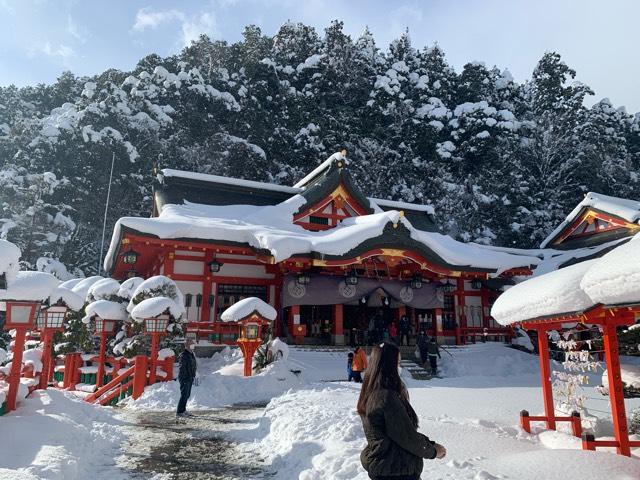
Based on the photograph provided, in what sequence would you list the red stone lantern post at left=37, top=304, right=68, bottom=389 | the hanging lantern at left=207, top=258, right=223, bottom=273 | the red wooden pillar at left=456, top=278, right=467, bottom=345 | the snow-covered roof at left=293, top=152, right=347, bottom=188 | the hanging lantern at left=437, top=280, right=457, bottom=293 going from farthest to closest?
the snow-covered roof at left=293, top=152, right=347, bottom=188
the red wooden pillar at left=456, top=278, right=467, bottom=345
the hanging lantern at left=437, top=280, right=457, bottom=293
the hanging lantern at left=207, top=258, right=223, bottom=273
the red stone lantern post at left=37, top=304, right=68, bottom=389

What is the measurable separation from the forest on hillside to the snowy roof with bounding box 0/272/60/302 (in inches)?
1107

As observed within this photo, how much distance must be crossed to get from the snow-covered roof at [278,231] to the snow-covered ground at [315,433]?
5.15 metres

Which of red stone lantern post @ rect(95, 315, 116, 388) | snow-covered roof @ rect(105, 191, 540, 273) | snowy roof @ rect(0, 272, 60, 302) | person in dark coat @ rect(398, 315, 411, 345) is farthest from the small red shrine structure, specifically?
person in dark coat @ rect(398, 315, 411, 345)

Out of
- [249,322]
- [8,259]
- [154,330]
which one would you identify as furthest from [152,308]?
[8,259]

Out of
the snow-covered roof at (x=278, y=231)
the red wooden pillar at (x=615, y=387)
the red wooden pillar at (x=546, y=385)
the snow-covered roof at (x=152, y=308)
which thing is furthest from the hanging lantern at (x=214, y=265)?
the red wooden pillar at (x=615, y=387)

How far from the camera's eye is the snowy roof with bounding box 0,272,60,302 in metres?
7.21

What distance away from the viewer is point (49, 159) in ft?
115

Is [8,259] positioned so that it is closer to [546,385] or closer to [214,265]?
[546,385]

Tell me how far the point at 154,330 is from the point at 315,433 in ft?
22.1

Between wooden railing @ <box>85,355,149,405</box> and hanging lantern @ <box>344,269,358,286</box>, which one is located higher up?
hanging lantern @ <box>344,269,358,286</box>

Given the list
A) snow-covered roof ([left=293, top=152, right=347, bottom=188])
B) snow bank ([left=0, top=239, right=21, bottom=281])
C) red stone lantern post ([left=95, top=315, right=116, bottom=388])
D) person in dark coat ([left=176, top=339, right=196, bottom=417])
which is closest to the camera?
snow bank ([left=0, top=239, right=21, bottom=281])

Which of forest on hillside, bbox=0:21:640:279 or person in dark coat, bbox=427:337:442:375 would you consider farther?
forest on hillside, bbox=0:21:640:279

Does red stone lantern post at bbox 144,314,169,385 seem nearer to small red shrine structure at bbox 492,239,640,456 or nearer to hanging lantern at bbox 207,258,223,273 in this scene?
hanging lantern at bbox 207,258,223,273

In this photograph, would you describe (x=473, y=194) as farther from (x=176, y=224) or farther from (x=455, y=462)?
(x=455, y=462)
